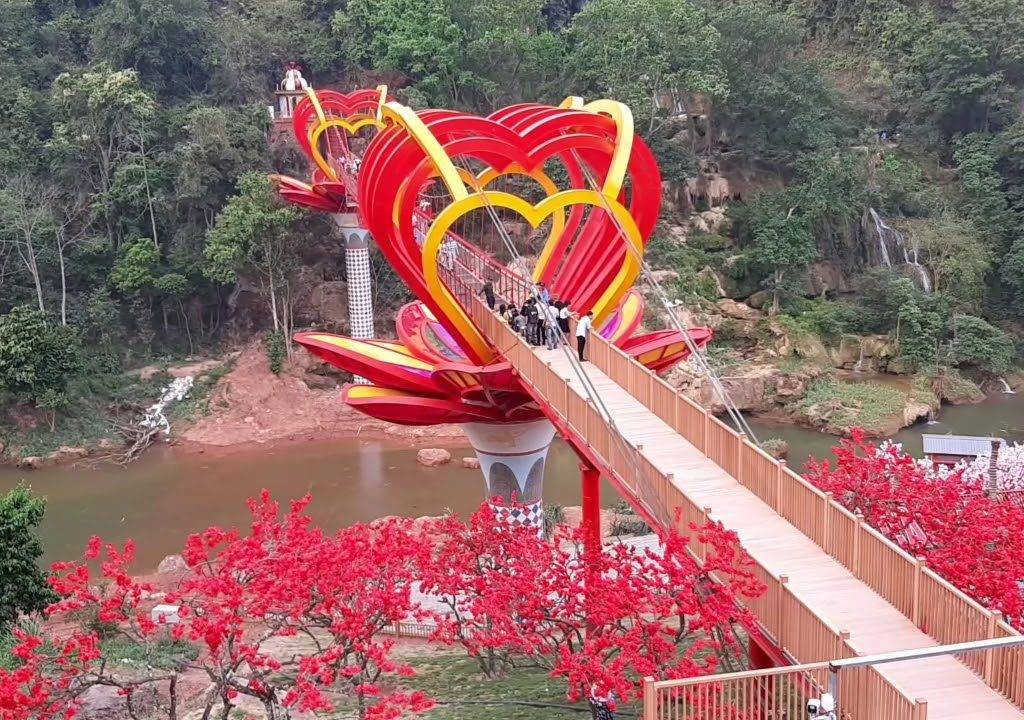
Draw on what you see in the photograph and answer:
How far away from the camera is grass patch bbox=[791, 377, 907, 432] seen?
1069 inches

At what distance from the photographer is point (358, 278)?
29.8 meters

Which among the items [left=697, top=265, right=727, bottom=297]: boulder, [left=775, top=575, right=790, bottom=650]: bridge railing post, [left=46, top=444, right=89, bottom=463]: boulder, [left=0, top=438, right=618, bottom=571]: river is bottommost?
[left=0, top=438, right=618, bottom=571]: river

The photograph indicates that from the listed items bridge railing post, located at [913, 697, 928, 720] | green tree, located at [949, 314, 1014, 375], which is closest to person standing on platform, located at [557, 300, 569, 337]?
bridge railing post, located at [913, 697, 928, 720]

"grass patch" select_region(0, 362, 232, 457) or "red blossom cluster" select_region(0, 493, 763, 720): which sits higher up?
"red blossom cluster" select_region(0, 493, 763, 720)

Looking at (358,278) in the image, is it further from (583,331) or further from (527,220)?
(583,331)

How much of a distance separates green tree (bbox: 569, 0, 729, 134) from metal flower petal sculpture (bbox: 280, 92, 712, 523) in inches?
692

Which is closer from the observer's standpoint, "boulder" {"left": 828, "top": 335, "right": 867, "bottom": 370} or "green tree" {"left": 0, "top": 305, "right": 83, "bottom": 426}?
"green tree" {"left": 0, "top": 305, "right": 83, "bottom": 426}

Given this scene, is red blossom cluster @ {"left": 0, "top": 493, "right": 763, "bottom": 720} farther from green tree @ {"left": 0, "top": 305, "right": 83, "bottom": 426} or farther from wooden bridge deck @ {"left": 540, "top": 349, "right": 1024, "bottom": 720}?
green tree @ {"left": 0, "top": 305, "right": 83, "bottom": 426}

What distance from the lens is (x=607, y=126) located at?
46.8ft

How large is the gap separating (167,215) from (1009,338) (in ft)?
88.3

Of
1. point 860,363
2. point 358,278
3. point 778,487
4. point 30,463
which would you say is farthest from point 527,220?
point 860,363

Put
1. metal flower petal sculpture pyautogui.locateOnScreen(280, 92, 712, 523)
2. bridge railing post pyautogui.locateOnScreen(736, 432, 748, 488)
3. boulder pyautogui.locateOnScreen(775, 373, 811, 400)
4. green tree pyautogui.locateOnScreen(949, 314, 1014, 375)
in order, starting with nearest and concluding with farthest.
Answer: bridge railing post pyautogui.locateOnScreen(736, 432, 748, 488) < metal flower petal sculpture pyautogui.locateOnScreen(280, 92, 712, 523) < boulder pyautogui.locateOnScreen(775, 373, 811, 400) < green tree pyautogui.locateOnScreen(949, 314, 1014, 375)

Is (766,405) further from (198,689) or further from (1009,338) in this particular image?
(198,689)

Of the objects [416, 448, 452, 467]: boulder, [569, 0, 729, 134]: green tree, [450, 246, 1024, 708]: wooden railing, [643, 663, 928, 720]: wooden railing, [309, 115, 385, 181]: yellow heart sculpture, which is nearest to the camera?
[643, 663, 928, 720]: wooden railing
